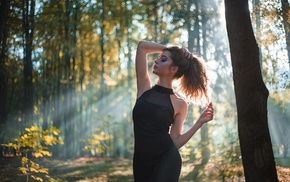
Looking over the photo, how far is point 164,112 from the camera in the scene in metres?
3.60

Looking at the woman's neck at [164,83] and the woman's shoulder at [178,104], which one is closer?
the woman's shoulder at [178,104]

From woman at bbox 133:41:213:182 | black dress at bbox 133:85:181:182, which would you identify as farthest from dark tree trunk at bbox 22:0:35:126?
Answer: black dress at bbox 133:85:181:182

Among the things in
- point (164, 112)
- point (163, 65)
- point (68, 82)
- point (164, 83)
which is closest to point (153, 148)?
point (164, 112)

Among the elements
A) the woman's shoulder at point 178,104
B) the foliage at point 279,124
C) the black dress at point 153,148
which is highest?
the woman's shoulder at point 178,104

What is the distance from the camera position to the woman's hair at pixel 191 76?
12.6 ft

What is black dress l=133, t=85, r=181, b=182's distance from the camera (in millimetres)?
3467

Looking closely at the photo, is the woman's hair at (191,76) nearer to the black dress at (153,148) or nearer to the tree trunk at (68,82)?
the black dress at (153,148)

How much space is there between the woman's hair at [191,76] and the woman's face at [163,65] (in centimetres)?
7

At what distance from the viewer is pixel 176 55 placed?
3818 mm

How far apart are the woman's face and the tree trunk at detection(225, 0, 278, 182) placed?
1.15 m

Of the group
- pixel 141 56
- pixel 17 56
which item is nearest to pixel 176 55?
pixel 141 56

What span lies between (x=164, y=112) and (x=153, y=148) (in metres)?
0.39

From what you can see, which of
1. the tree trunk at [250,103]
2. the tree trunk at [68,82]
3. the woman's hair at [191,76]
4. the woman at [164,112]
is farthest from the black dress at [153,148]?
the tree trunk at [68,82]

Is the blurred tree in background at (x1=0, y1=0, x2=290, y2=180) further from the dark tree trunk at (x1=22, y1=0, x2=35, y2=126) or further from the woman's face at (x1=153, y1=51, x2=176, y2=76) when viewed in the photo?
the woman's face at (x1=153, y1=51, x2=176, y2=76)
